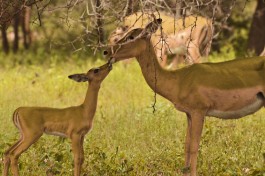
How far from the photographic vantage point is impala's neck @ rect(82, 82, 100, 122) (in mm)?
6879

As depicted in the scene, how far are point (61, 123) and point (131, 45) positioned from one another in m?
0.87

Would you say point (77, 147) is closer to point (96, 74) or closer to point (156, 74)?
point (96, 74)

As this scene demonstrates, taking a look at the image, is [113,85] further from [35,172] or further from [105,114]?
[35,172]

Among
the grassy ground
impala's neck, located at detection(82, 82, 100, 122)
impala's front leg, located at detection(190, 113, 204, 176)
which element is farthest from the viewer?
the grassy ground

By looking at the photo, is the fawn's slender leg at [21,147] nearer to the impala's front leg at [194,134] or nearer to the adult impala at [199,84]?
the adult impala at [199,84]

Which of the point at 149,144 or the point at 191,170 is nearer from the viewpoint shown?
the point at 191,170

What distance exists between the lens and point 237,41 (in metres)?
19.4

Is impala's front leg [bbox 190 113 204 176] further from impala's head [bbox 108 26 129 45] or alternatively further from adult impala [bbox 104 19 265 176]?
impala's head [bbox 108 26 129 45]

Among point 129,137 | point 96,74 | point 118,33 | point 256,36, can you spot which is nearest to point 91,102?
point 96,74

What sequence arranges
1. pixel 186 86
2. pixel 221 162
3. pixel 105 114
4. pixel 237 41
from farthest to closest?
pixel 237 41 → pixel 105 114 → pixel 221 162 → pixel 186 86

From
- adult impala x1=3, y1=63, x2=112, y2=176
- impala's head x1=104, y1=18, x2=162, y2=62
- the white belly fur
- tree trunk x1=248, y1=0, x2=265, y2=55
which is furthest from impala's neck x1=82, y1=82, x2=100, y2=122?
tree trunk x1=248, y1=0, x2=265, y2=55

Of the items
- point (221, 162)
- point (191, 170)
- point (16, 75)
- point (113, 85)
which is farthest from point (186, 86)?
point (16, 75)

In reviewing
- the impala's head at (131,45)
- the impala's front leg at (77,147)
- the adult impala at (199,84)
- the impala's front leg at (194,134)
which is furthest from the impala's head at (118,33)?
the impala's front leg at (194,134)

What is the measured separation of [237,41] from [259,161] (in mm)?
11713
